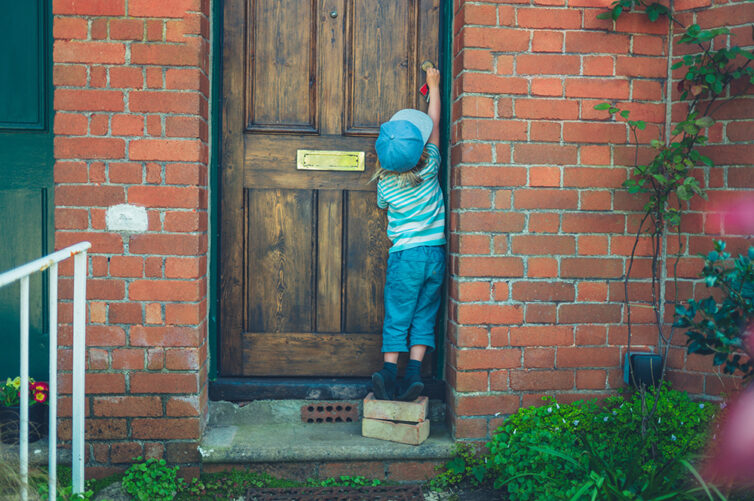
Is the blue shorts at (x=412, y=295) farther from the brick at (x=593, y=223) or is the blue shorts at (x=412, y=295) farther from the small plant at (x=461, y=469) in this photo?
the brick at (x=593, y=223)

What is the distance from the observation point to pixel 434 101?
314 cm

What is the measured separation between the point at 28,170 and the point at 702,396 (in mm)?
3716

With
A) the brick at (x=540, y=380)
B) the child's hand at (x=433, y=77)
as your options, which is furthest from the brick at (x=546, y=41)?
the brick at (x=540, y=380)

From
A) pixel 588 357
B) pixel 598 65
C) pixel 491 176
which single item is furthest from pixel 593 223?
pixel 598 65

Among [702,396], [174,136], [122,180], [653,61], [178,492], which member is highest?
[653,61]

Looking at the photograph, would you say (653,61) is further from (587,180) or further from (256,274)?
(256,274)

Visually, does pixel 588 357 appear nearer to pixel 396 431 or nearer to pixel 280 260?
pixel 396 431

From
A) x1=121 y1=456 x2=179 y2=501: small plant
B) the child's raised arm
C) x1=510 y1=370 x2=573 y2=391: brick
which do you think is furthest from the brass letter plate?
x1=121 y1=456 x2=179 y2=501: small plant

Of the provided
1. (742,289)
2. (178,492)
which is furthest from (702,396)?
(178,492)

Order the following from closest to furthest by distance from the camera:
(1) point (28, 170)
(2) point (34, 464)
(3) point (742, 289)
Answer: (3) point (742, 289) < (2) point (34, 464) < (1) point (28, 170)

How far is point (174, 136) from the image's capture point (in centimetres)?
277

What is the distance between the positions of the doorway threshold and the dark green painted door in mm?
1123

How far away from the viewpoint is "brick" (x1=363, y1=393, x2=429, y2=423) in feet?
9.43

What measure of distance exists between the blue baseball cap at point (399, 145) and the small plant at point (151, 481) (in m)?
1.81
